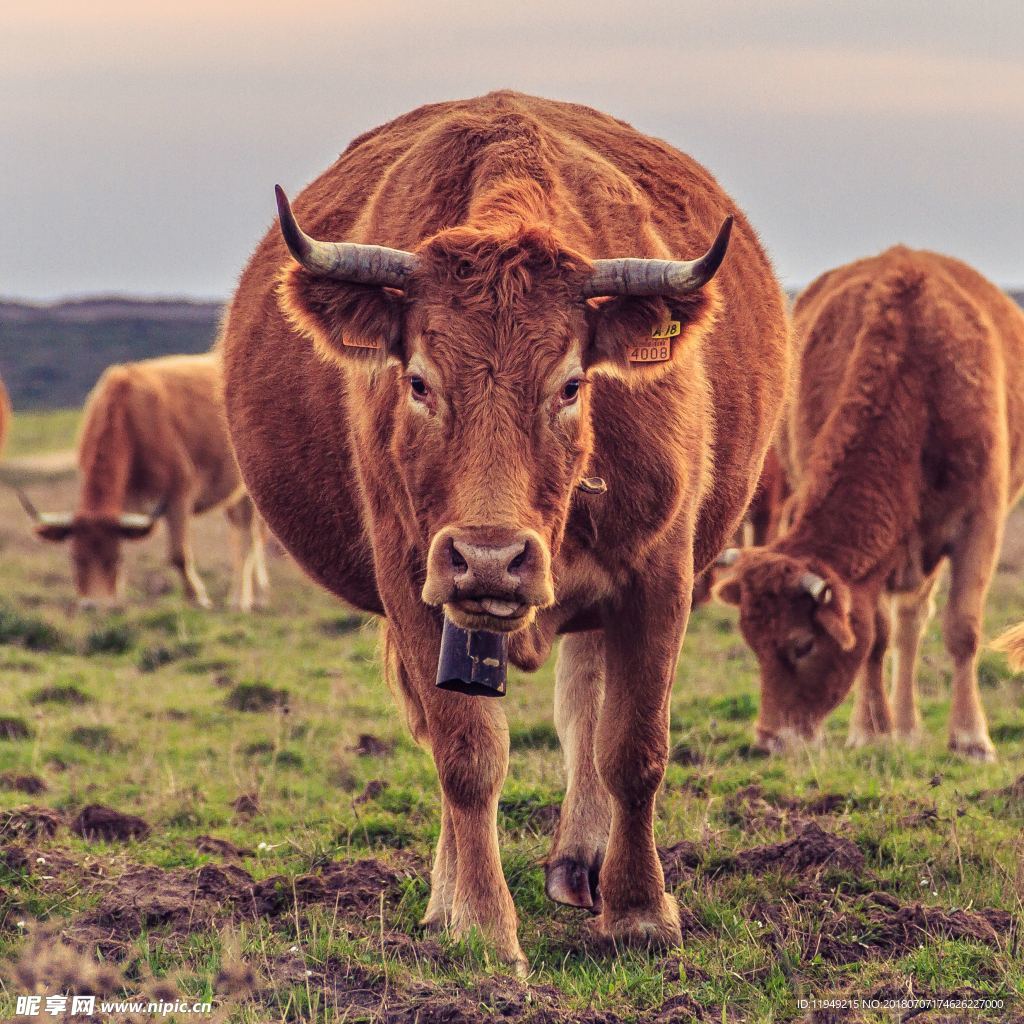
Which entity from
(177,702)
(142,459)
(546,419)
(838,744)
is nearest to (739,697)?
(838,744)

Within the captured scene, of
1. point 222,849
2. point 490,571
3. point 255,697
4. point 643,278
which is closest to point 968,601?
point 255,697

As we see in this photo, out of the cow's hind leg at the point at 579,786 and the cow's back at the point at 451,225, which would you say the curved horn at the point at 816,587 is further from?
the cow's hind leg at the point at 579,786

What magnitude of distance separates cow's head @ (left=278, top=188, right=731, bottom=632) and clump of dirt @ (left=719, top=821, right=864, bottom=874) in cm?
179

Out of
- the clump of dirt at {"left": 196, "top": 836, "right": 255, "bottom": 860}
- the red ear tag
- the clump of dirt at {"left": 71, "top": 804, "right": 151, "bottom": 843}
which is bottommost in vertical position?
the clump of dirt at {"left": 71, "top": 804, "right": 151, "bottom": 843}

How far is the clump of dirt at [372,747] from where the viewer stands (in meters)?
8.09

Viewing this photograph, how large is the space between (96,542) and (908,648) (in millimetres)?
8737

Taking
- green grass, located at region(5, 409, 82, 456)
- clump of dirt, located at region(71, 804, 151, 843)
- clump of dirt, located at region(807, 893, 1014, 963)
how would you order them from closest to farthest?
clump of dirt, located at region(807, 893, 1014, 963) → clump of dirt, located at region(71, 804, 151, 843) → green grass, located at region(5, 409, 82, 456)

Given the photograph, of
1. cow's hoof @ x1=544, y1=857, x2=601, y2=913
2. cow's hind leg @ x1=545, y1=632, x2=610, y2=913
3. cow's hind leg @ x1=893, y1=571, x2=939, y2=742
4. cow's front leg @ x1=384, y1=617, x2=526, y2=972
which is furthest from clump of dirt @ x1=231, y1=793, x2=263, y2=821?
cow's hind leg @ x1=893, y1=571, x2=939, y2=742

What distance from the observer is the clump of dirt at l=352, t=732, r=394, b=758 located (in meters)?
8.09

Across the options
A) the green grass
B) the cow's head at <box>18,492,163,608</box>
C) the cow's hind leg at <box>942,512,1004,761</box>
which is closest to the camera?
the cow's hind leg at <box>942,512,1004,761</box>

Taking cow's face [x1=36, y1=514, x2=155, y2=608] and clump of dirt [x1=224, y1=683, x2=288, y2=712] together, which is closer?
clump of dirt [x1=224, y1=683, x2=288, y2=712]

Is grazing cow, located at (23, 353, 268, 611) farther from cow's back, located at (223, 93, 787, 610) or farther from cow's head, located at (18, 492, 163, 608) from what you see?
cow's back, located at (223, 93, 787, 610)

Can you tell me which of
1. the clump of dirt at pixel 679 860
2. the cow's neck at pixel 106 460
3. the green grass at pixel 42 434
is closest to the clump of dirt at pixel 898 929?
the clump of dirt at pixel 679 860

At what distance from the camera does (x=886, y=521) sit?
877 cm
